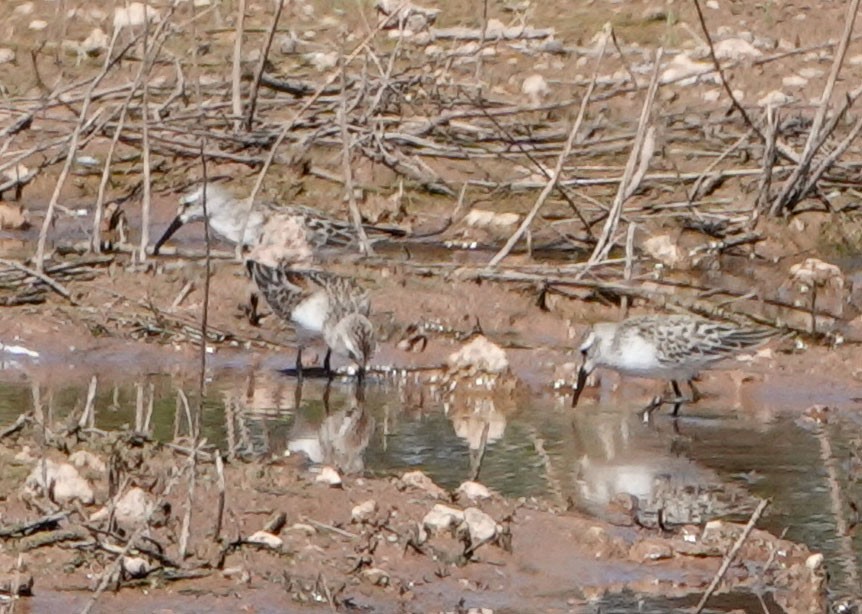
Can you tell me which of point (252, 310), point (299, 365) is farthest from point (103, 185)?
point (299, 365)

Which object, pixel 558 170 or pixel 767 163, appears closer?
pixel 558 170

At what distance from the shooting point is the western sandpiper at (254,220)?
11.8 m

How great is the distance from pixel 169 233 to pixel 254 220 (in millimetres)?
502

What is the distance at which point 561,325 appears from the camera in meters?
10.8

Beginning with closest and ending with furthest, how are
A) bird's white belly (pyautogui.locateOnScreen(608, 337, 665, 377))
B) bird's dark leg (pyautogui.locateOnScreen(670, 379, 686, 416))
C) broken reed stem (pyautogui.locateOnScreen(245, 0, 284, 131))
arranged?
bird's dark leg (pyautogui.locateOnScreen(670, 379, 686, 416)) → bird's white belly (pyautogui.locateOnScreen(608, 337, 665, 377)) → broken reed stem (pyautogui.locateOnScreen(245, 0, 284, 131))

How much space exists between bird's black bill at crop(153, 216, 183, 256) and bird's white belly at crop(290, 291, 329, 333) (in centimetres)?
193

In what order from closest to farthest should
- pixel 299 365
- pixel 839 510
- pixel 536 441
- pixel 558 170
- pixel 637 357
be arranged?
pixel 839 510 → pixel 536 441 → pixel 637 357 → pixel 299 365 → pixel 558 170

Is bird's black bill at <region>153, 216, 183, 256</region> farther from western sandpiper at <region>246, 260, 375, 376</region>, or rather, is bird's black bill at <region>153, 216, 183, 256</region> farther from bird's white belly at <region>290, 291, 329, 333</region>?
bird's white belly at <region>290, 291, 329, 333</region>

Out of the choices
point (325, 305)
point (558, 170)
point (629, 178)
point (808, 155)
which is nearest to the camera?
point (325, 305)

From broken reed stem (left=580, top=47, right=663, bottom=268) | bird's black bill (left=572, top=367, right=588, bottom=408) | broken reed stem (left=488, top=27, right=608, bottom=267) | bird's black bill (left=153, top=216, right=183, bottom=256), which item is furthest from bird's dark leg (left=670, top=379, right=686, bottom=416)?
bird's black bill (left=153, top=216, right=183, bottom=256)

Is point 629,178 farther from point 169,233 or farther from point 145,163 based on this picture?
point 169,233

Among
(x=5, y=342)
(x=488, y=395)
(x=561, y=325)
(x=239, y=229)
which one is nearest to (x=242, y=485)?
(x=488, y=395)

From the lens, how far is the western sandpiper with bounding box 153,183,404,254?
464 inches

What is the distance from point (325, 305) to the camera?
9992mm
